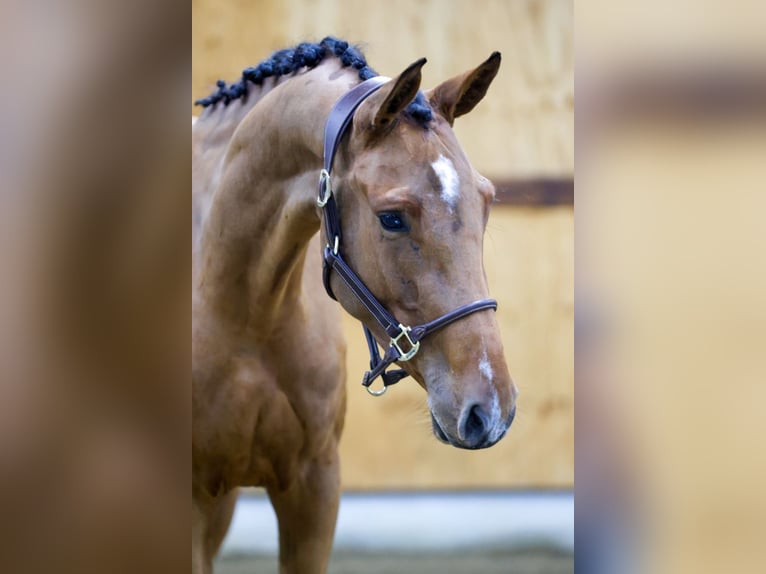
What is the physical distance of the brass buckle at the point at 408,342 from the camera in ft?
4.11

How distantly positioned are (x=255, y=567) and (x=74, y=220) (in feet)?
9.27

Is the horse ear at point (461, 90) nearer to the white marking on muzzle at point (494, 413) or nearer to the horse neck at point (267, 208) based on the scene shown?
the horse neck at point (267, 208)

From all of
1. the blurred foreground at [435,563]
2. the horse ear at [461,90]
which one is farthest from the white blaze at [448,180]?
the blurred foreground at [435,563]

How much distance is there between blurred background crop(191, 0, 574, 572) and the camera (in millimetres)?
2914

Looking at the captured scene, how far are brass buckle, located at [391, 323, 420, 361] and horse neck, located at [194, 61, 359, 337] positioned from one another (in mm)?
322

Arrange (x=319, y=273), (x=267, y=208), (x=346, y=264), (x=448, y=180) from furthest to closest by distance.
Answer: (x=319, y=273), (x=267, y=208), (x=346, y=264), (x=448, y=180)

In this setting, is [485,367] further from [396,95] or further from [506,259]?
[506,259]

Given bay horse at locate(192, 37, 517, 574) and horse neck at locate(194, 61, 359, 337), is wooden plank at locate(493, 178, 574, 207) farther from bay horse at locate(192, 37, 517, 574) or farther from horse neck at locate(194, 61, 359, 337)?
horse neck at locate(194, 61, 359, 337)

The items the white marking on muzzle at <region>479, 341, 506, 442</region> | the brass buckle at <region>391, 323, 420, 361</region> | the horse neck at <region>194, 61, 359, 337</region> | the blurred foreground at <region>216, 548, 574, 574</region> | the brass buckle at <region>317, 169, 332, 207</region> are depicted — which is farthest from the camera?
the blurred foreground at <region>216, 548, 574, 574</region>

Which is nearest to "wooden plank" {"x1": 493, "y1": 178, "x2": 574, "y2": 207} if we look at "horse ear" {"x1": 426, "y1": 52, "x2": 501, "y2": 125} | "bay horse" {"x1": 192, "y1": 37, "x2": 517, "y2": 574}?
"bay horse" {"x1": 192, "y1": 37, "x2": 517, "y2": 574}

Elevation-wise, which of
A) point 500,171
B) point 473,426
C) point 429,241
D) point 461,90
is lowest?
point 473,426

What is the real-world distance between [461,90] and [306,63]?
356 millimetres

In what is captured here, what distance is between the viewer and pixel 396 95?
1263 millimetres

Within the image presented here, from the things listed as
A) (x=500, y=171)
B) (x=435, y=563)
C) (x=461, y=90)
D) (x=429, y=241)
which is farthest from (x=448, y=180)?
(x=435, y=563)
